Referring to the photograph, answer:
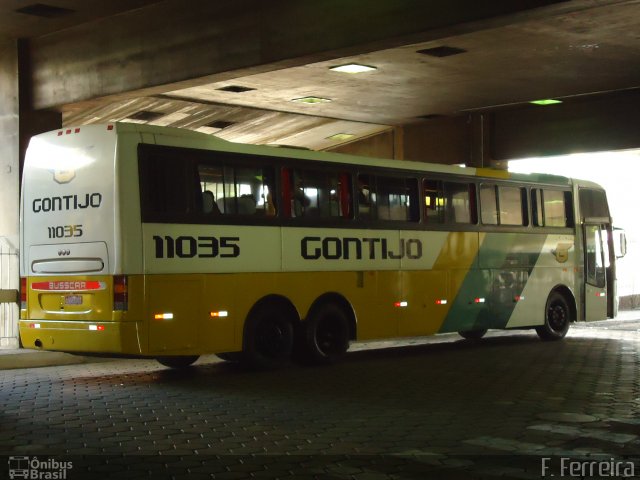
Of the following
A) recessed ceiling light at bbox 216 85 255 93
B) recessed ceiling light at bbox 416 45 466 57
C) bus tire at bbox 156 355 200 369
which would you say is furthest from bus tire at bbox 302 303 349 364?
recessed ceiling light at bbox 216 85 255 93

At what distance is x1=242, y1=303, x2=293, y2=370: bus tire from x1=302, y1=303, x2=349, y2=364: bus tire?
34cm

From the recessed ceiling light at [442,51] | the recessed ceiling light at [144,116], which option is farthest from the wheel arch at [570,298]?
the recessed ceiling light at [144,116]

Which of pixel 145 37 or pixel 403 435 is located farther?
pixel 145 37

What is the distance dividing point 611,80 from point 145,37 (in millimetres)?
9987

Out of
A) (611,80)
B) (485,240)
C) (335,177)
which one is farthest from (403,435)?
(611,80)

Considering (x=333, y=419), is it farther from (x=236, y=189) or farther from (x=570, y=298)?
(x=570, y=298)

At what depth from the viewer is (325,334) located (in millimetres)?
15117

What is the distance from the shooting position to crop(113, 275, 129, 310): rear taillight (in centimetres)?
1237

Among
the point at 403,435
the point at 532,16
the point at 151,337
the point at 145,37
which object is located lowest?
the point at 403,435

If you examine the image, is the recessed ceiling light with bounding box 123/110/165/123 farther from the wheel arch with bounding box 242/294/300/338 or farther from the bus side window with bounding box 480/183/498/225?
the wheel arch with bounding box 242/294/300/338

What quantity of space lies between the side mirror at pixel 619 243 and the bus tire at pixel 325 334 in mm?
8117

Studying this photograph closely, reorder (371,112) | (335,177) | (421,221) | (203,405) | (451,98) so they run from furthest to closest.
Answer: (371,112) → (451,98) → (421,221) → (335,177) → (203,405)

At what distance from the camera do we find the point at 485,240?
18.0 meters

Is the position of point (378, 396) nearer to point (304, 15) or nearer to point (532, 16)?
point (532, 16)
